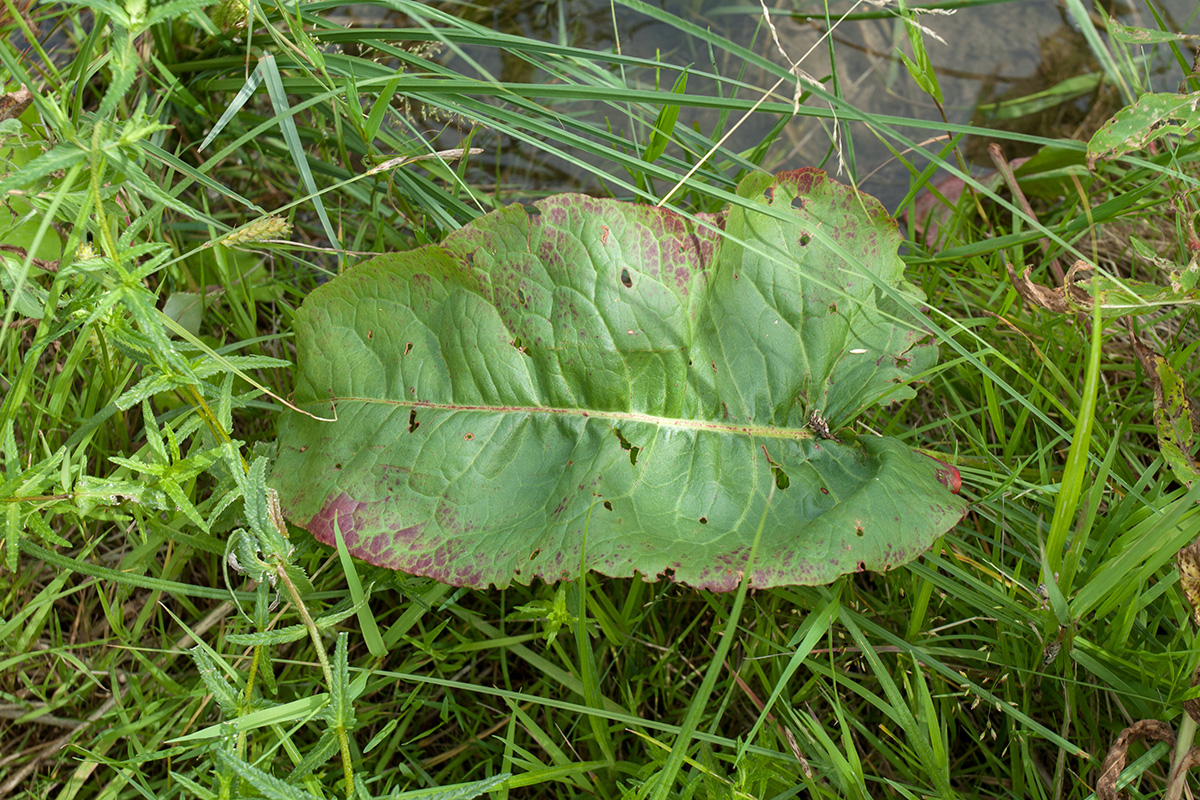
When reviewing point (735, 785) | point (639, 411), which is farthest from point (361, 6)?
point (735, 785)

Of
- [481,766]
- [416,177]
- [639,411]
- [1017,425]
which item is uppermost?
[416,177]

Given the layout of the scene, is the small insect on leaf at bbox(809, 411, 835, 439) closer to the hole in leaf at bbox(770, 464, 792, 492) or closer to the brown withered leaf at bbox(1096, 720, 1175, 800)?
the hole in leaf at bbox(770, 464, 792, 492)

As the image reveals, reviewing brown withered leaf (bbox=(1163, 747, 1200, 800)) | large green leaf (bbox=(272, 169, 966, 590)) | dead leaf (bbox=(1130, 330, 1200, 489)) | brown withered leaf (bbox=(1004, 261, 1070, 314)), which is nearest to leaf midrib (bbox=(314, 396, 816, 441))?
large green leaf (bbox=(272, 169, 966, 590))

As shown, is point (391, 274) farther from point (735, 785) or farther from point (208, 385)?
point (735, 785)

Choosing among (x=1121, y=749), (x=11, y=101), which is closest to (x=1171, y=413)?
(x=1121, y=749)

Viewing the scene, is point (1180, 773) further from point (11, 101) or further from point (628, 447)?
point (11, 101)

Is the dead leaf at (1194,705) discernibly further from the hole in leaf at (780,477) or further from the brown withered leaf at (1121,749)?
the hole in leaf at (780,477)
